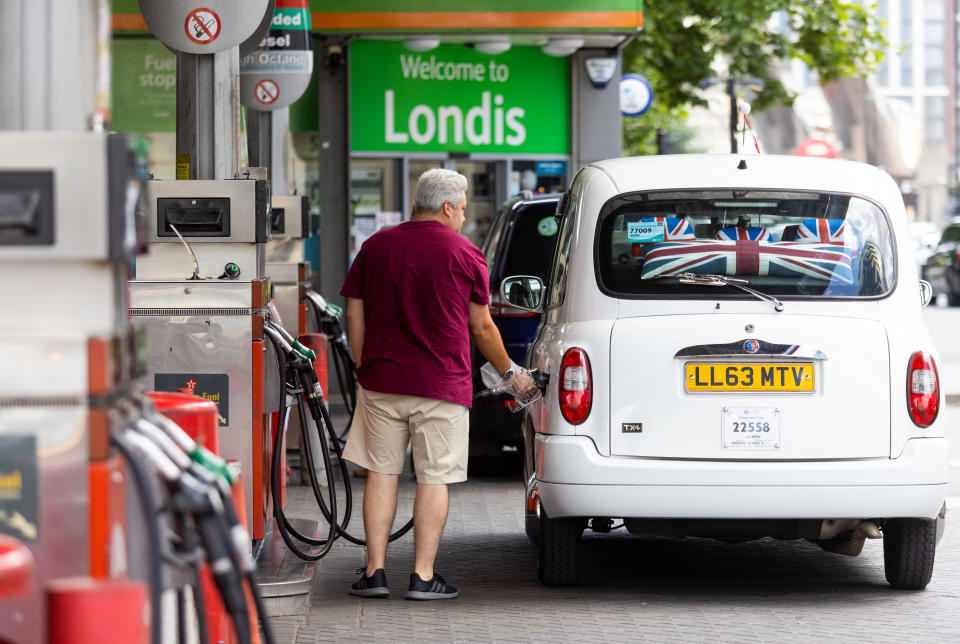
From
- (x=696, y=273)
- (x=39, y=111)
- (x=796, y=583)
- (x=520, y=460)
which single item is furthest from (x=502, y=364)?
(x=520, y=460)

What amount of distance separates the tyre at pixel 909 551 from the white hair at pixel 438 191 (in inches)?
89.5

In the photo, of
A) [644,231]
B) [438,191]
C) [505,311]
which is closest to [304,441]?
[438,191]

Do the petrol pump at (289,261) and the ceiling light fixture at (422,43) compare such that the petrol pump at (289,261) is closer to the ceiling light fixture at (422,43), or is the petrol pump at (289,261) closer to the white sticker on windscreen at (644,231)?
the white sticker on windscreen at (644,231)

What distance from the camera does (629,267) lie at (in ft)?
22.5

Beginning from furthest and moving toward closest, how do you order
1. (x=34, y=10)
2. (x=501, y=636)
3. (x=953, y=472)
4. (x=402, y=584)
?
(x=953, y=472) < (x=402, y=584) < (x=501, y=636) < (x=34, y=10)

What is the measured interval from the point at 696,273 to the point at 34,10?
358cm

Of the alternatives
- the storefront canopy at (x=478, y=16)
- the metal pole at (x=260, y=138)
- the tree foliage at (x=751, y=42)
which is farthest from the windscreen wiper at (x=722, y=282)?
the tree foliage at (x=751, y=42)

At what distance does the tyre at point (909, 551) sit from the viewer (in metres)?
6.81

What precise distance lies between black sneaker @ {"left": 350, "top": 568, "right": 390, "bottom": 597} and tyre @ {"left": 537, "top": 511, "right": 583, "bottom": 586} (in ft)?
2.26

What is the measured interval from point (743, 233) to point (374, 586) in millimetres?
2157

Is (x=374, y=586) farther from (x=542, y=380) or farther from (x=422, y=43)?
(x=422, y=43)

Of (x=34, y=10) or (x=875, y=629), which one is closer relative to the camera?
(x=34, y=10)

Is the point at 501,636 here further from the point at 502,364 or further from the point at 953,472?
the point at 953,472

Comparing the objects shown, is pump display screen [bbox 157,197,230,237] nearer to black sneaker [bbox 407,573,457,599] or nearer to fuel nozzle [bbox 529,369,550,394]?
fuel nozzle [bbox 529,369,550,394]
